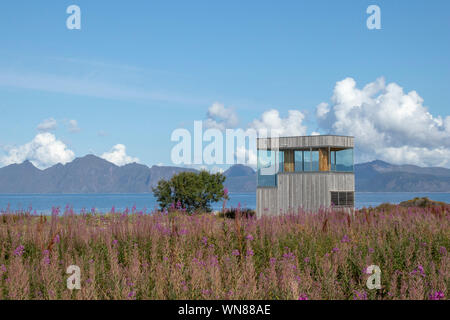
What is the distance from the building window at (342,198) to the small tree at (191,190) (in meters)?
12.4

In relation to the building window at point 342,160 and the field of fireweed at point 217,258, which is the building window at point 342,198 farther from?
the field of fireweed at point 217,258

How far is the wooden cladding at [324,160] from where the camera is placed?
30.5 m

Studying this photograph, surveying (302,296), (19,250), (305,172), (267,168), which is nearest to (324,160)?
(305,172)

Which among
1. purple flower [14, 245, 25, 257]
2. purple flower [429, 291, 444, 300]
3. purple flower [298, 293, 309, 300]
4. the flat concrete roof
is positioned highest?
the flat concrete roof

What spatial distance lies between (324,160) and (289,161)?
2233 mm

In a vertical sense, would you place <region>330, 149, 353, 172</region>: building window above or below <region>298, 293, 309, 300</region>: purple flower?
above

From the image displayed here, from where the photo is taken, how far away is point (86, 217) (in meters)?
14.2

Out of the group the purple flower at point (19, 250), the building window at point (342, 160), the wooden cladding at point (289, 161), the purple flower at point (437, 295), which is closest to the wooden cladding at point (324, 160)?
the building window at point (342, 160)

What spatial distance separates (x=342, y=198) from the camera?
3072cm

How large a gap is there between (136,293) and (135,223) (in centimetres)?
559

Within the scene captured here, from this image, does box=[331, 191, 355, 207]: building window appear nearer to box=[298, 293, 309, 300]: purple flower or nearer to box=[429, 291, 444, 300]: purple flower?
box=[429, 291, 444, 300]: purple flower

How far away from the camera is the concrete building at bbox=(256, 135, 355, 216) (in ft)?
99.2

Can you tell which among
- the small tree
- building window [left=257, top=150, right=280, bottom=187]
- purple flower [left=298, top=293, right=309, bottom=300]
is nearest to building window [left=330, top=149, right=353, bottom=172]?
building window [left=257, top=150, right=280, bottom=187]

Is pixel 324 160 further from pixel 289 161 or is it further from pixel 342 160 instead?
pixel 289 161
